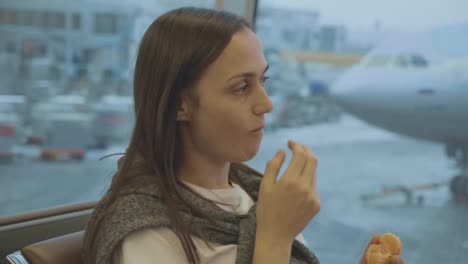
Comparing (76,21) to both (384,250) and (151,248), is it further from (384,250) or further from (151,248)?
(384,250)

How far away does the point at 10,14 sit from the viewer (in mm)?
2061

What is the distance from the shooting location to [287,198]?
0.99 metres

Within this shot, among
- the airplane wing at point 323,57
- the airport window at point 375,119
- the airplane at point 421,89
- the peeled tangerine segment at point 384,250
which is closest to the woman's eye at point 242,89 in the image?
the peeled tangerine segment at point 384,250

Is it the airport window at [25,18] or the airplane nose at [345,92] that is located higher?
the airport window at [25,18]

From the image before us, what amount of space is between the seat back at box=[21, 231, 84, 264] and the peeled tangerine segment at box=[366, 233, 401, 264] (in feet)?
2.08

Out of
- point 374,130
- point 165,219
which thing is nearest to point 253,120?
point 165,219

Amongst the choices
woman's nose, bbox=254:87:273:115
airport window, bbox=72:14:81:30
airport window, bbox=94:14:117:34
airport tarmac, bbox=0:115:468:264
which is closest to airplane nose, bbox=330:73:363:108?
airport tarmac, bbox=0:115:468:264

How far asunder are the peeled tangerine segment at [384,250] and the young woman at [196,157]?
0.19 m

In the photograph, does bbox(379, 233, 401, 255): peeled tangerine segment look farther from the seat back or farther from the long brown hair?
the seat back

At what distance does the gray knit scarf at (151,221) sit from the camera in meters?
0.96

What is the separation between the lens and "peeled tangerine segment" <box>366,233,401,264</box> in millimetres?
1086

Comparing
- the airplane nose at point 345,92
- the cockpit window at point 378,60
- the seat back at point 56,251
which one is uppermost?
the cockpit window at point 378,60

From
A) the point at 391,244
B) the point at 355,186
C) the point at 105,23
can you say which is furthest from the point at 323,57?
the point at 391,244

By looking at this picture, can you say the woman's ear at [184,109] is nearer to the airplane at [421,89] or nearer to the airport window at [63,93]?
the airport window at [63,93]
